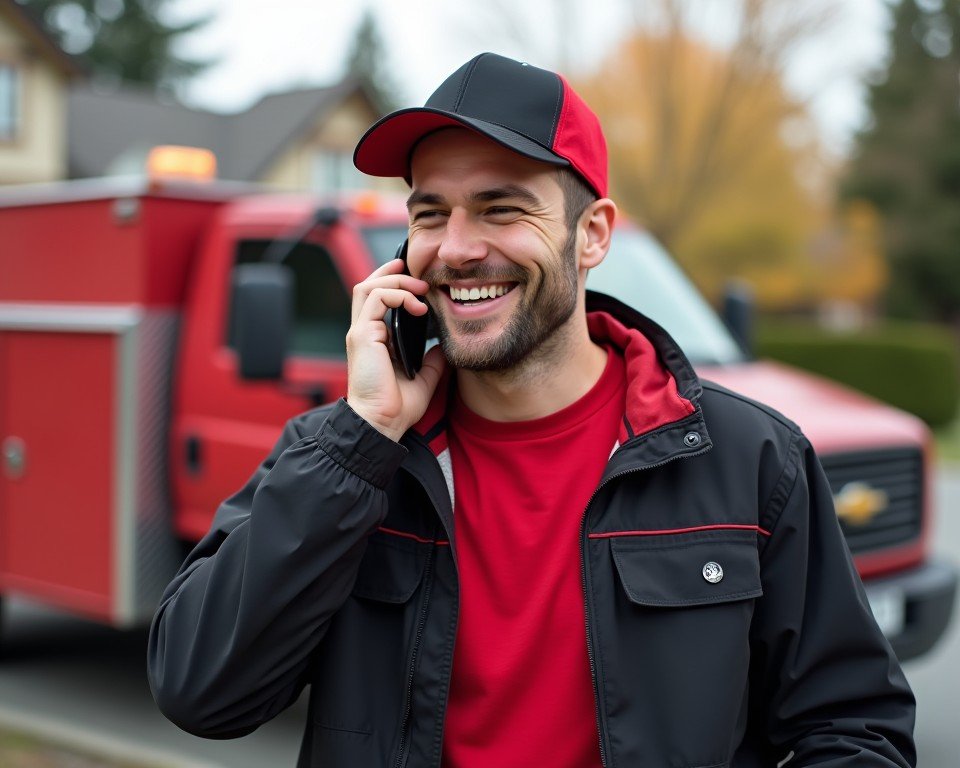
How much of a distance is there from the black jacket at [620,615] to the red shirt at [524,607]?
2.0 inches

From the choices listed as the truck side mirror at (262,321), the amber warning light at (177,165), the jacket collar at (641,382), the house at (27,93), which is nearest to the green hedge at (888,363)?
the amber warning light at (177,165)

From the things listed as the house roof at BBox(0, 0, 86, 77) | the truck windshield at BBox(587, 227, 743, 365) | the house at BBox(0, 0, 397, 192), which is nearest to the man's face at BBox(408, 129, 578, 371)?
the truck windshield at BBox(587, 227, 743, 365)

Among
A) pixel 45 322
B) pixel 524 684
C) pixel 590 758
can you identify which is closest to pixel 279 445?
pixel 524 684

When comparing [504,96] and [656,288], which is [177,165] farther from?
A: [504,96]

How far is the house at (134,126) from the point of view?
28.4 meters

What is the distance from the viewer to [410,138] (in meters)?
2.29

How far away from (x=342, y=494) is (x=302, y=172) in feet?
107

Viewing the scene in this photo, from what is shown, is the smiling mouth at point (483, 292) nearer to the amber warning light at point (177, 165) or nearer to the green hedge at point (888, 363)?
the amber warning light at point (177, 165)

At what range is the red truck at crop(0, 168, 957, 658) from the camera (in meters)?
5.13

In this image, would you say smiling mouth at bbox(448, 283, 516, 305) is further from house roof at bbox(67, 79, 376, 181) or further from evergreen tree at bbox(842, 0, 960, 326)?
evergreen tree at bbox(842, 0, 960, 326)

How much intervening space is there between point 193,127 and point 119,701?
2946cm

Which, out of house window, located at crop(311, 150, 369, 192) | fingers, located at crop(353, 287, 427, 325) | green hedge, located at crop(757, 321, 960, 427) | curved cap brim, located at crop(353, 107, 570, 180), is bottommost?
house window, located at crop(311, 150, 369, 192)

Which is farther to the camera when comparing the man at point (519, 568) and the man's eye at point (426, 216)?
the man's eye at point (426, 216)

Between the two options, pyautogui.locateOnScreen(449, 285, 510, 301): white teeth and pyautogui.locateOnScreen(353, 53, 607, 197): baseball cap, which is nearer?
pyautogui.locateOnScreen(353, 53, 607, 197): baseball cap
